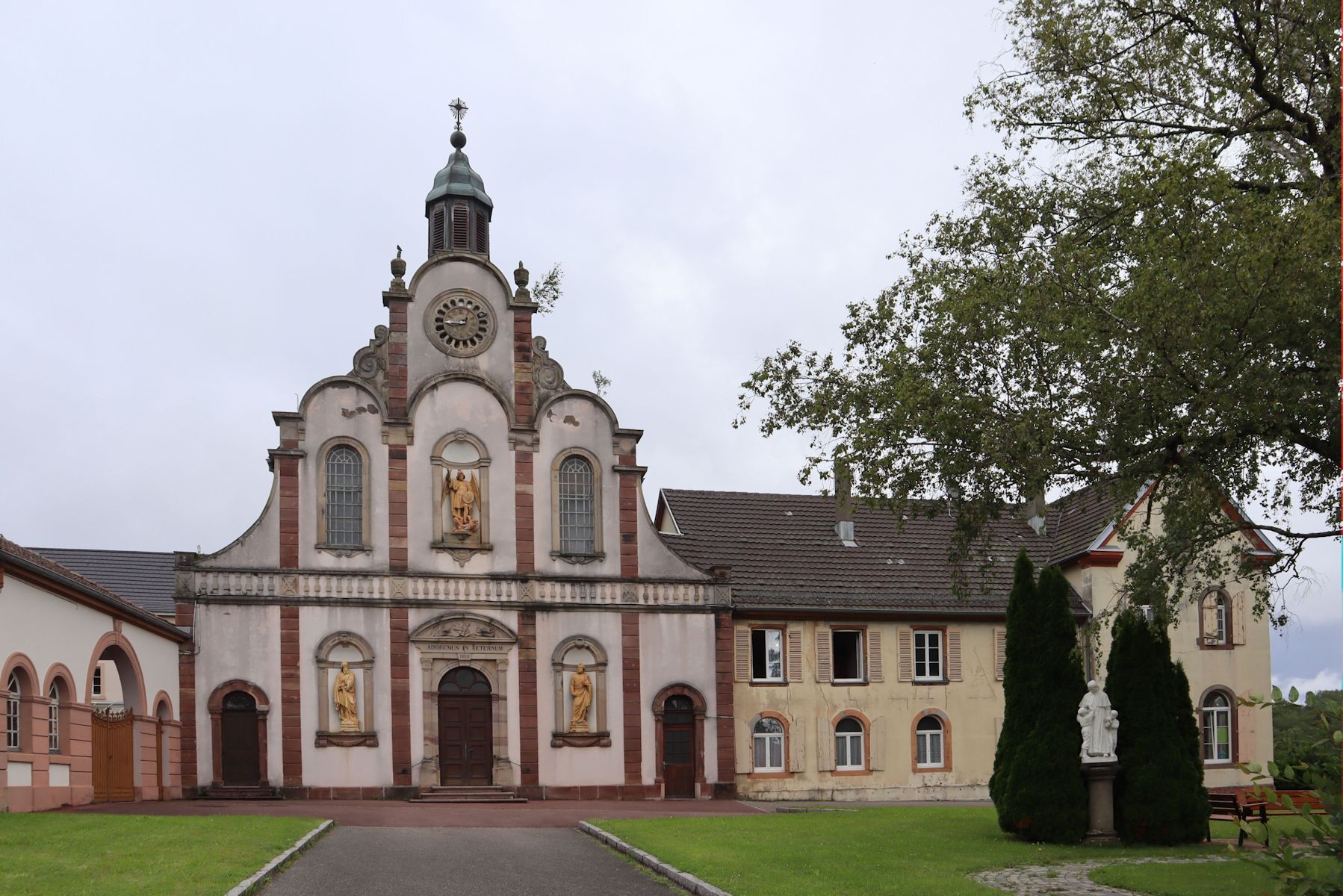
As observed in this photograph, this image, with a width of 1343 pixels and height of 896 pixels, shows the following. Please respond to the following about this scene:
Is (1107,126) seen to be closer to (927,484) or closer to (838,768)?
(927,484)

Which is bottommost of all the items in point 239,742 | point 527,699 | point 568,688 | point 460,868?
point 239,742

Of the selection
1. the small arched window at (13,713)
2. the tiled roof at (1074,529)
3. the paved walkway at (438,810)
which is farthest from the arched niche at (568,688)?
the small arched window at (13,713)

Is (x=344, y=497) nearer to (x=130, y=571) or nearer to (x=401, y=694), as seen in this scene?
(x=401, y=694)

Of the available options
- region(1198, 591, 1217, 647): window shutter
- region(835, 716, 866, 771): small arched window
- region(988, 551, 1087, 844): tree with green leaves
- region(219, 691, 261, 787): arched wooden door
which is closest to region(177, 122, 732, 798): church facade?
region(219, 691, 261, 787): arched wooden door

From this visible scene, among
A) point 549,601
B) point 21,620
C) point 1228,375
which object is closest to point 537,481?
point 549,601

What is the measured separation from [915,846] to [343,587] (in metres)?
18.1

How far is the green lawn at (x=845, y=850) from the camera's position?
52.7ft

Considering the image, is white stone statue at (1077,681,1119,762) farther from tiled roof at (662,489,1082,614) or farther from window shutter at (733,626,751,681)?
window shutter at (733,626,751,681)

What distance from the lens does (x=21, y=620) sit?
76.2 ft

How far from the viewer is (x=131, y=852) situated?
56.2ft

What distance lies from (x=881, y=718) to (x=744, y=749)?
3.89m

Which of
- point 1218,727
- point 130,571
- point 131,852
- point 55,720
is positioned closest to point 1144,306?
point 131,852

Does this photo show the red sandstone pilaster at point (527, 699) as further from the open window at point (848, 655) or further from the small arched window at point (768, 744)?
the open window at point (848, 655)

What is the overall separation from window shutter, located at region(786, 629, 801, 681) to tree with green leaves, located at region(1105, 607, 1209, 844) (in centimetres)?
1530
